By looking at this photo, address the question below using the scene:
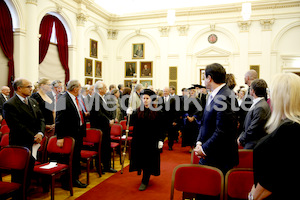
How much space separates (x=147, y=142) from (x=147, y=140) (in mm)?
40

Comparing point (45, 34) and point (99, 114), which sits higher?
point (45, 34)

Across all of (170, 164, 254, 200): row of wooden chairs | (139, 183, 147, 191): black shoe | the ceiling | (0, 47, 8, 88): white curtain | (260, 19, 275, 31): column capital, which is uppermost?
the ceiling

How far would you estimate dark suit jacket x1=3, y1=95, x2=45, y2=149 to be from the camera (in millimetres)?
3818

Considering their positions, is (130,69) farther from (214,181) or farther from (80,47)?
(214,181)

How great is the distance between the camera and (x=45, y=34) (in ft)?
37.6

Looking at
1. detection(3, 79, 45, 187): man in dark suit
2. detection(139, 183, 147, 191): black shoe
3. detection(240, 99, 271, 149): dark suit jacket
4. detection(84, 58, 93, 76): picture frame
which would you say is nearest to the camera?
detection(240, 99, 271, 149): dark suit jacket

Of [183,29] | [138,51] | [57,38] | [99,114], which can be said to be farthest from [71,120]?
Result: [138,51]

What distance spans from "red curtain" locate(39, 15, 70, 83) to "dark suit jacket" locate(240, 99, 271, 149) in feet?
34.5

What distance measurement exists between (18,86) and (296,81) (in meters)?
4.01

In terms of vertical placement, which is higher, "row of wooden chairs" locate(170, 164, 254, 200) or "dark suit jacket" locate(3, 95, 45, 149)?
"dark suit jacket" locate(3, 95, 45, 149)

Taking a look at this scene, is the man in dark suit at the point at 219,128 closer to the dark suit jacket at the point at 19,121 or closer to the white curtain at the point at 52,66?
the dark suit jacket at the point at 19,121

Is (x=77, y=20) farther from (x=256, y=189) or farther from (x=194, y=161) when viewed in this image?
(x=256, y=189)

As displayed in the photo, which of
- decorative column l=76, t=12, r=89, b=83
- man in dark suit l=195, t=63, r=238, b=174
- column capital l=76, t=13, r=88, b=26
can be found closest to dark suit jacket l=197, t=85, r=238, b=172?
man in dark suit l=195, t=63, r=238, b=174

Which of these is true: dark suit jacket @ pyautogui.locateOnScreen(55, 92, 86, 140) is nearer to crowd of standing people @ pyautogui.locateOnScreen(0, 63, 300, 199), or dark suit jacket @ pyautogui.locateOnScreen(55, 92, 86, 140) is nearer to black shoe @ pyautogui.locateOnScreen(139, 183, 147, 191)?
crowd of standing people @ pyautogui.locateOnScreen(0, 63, 300, 199)
